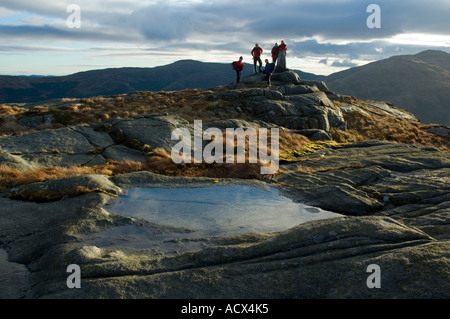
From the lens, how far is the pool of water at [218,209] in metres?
15.1

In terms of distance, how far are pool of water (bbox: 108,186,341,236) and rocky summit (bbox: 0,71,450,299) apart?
71cm

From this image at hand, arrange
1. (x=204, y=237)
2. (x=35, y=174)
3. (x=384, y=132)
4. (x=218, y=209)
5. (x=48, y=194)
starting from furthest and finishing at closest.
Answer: (x=384, y=132) → (x=35, y=174) → (x=48, y=194) → (x=218, y=209) → (x=204, y=237)

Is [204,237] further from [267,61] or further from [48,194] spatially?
[267,61]

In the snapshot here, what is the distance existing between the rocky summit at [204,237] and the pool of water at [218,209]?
2.34 ft

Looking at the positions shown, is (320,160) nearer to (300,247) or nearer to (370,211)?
(370,211)

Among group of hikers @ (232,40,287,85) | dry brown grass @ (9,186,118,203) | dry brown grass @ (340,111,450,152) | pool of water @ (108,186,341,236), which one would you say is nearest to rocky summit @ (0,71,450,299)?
dry brown grass @ (9,186,118,203)

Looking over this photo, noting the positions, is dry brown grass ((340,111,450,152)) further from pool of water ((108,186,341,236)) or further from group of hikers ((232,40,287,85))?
pool of water ((108,186,341,236))

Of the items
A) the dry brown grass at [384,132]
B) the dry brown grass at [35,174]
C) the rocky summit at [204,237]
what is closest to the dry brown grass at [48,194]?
the rocky summit at [204,237]

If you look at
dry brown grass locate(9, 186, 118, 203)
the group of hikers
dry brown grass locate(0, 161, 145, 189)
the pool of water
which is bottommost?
the pool of water

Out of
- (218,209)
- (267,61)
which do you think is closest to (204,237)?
(218,209)

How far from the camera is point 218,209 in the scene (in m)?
17.0

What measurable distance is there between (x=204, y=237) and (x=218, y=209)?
3.39 m

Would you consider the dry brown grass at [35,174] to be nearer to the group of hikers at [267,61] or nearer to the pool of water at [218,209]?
the pool of water at [218,209]

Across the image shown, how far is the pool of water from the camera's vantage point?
15117mm
